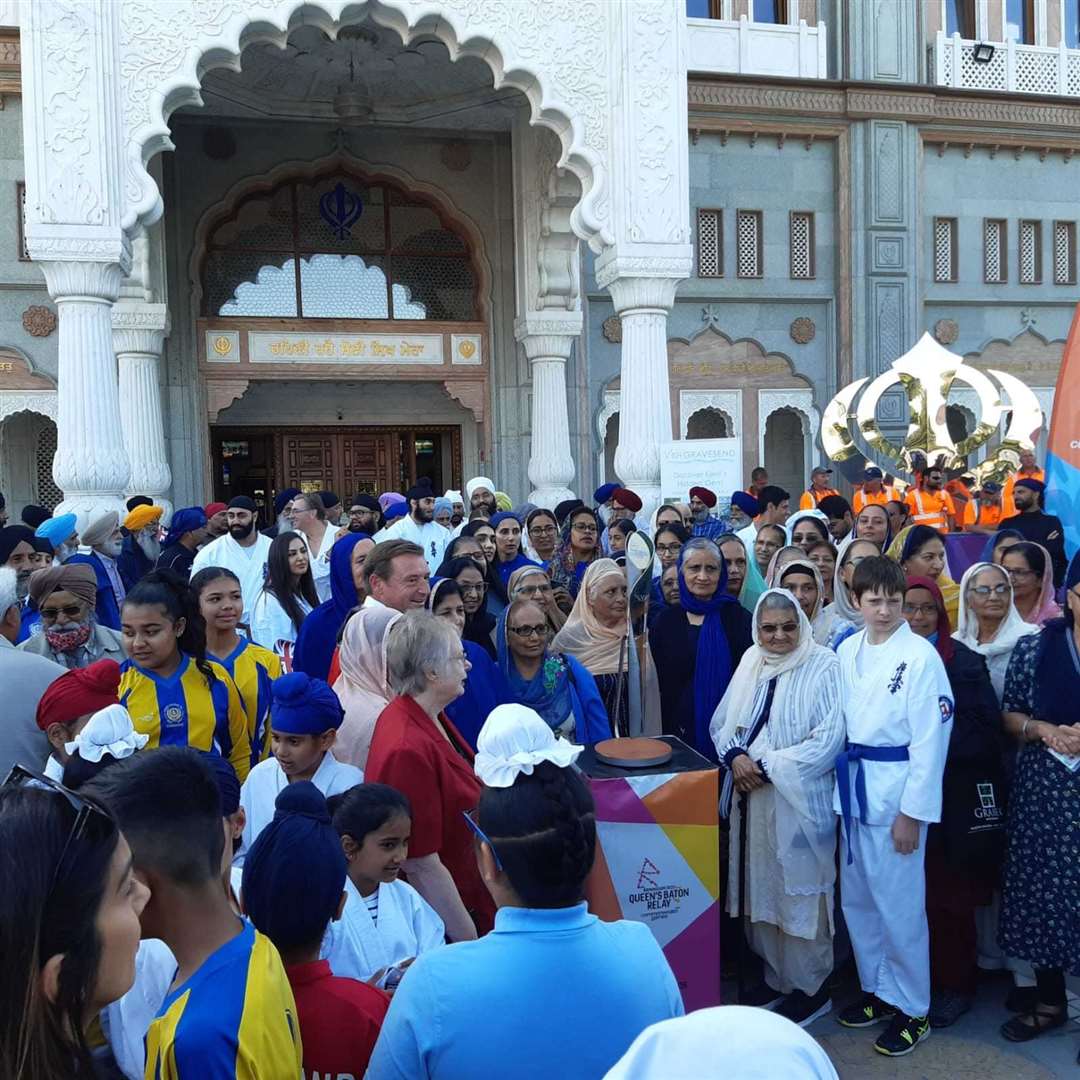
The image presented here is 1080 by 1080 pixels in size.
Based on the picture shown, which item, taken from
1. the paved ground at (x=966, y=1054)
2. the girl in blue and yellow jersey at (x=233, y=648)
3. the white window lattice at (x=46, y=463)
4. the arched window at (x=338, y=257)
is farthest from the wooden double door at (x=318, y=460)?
the paved ground at (x=966, y=1054)

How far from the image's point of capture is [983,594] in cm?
328

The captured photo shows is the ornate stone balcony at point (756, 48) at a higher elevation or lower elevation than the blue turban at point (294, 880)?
higher

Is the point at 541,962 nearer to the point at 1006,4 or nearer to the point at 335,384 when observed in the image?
the point at 335,384

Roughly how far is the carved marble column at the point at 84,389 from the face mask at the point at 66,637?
4543 mm

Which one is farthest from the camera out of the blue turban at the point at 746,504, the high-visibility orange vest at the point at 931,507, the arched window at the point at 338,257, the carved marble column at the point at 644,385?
the arched window at the point at 338,257

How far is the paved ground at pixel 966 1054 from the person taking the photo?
109 inches

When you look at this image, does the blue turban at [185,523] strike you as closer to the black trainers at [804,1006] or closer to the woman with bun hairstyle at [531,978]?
the black trainers at [804,1006]

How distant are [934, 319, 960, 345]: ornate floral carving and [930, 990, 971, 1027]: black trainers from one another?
1192 centimetres

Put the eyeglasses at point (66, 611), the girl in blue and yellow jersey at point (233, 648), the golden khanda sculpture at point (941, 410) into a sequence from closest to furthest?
the girl in blue and yellow jersey at point (233, 648), the eyeglasses at point (66, 611), the golden khanda sculpture at point (941, 410)

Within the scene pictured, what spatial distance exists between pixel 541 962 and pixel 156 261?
11231mm

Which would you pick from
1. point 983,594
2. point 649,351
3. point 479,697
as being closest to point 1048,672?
point 983,594

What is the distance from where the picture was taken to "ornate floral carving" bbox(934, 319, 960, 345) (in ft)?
44.4

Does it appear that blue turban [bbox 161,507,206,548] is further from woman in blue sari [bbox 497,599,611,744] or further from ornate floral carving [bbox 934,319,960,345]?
ornate floral carving [bbox 934,319,960,345]

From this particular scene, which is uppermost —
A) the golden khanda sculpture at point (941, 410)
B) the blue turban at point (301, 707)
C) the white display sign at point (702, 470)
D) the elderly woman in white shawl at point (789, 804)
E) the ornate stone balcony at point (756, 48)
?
the ornate stone balcony at point (756, 48)
